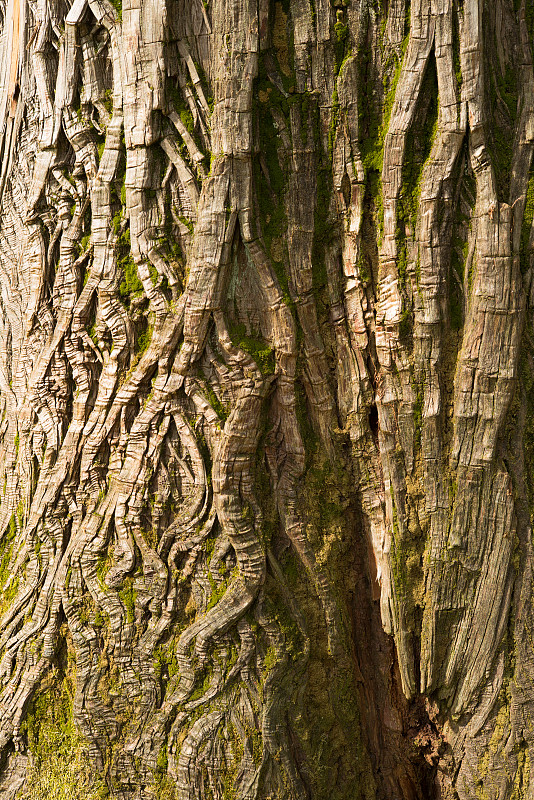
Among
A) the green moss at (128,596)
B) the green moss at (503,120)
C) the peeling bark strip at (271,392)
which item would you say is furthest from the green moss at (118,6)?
the green moss at (128,596)

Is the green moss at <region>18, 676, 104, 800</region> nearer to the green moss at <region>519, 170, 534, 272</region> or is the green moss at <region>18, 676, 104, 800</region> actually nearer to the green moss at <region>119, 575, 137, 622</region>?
the green moss at <region>119, 575, 137, 622</region>

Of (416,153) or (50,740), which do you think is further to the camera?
(50,740)

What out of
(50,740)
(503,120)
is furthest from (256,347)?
(50,740)

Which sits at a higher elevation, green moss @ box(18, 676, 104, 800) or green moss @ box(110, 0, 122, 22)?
green moss @ box(110, 0, 122, 22)

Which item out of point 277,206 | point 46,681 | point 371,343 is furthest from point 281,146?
point 46,681

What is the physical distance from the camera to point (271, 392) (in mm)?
2615

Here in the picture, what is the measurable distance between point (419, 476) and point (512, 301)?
749 mm

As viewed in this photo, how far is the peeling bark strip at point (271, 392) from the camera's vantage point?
8.18ft

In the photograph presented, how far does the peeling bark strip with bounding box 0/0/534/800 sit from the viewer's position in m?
2.49

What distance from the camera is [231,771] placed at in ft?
8.43

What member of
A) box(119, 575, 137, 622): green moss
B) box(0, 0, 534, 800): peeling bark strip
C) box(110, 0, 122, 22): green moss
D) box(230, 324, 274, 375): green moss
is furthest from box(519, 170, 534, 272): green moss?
box(119, 575, 137, 622): green moss

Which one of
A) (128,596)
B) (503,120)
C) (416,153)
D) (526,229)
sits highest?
(503,120)

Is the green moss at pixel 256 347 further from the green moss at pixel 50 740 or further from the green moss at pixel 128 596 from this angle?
the green moss at pixel 50 740

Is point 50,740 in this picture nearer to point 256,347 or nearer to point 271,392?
point 271,392
